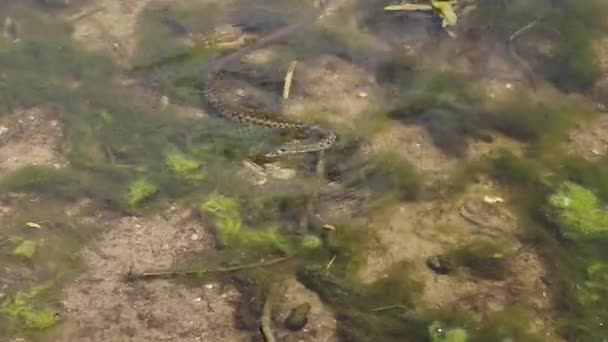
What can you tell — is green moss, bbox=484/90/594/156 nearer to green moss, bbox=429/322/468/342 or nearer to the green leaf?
the green leaf

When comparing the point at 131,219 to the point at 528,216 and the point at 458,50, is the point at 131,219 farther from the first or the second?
the point at 458,50

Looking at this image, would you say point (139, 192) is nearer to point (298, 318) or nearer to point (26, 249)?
point (26, 249)

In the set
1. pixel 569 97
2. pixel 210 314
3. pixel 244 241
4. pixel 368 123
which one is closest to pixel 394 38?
pixel 368 123

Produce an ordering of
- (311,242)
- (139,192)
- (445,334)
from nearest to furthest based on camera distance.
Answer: (445,334)
(311,242)
(139,192)

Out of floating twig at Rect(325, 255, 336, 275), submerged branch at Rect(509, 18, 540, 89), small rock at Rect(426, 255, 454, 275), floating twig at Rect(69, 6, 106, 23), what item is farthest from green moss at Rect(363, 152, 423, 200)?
floating twig at Rect(69, 6, 106, 23)

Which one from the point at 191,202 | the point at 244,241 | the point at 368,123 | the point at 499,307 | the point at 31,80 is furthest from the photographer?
the point at 31,80

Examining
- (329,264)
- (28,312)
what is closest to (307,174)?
(329,264)
